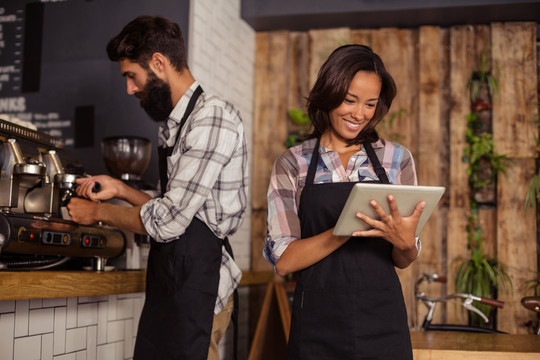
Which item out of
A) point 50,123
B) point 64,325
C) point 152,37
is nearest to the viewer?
point 152,37

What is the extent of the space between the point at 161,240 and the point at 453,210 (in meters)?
3.48

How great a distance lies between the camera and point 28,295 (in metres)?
1.89

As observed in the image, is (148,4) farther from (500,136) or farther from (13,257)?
(500,136)

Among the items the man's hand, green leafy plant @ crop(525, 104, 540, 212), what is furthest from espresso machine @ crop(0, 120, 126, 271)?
green leafy plant @ crop(525, 104, 540, 212)

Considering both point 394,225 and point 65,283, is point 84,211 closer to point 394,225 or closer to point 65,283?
point 65,283

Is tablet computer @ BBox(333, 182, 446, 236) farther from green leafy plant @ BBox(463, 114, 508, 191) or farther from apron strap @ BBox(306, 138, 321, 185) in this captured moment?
green leafy plant @ BBox(463, 114, 508, 191)

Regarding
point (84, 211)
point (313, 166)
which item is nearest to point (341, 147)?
point (313, 166)

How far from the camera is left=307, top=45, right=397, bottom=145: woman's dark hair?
178 cm

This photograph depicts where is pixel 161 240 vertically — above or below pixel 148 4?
below

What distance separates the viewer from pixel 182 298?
1.88m

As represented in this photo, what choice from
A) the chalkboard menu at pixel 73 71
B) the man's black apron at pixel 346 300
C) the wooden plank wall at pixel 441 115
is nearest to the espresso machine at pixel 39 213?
the man's black apron at pixel 346 300

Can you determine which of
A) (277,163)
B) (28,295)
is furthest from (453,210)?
(28,295)

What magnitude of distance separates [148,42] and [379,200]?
1034mm

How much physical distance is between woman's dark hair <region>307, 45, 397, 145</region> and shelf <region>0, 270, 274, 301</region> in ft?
3.23
